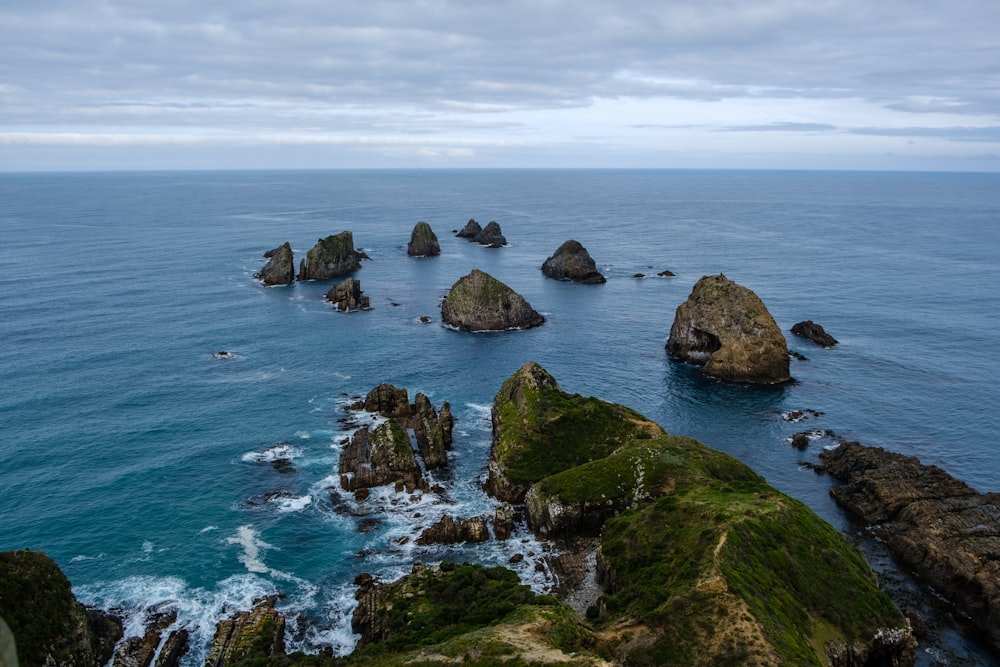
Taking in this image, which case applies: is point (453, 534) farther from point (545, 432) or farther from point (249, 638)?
point (249, 638)

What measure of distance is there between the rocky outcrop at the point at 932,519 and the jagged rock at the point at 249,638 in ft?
174

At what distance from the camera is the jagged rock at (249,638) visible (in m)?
47.0

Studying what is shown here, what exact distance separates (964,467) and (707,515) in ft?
132

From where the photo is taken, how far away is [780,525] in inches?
2115

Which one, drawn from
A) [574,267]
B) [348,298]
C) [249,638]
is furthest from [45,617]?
[574,267]

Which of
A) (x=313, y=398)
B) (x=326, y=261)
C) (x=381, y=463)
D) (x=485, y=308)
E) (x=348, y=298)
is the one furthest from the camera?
(x=326, y=261)

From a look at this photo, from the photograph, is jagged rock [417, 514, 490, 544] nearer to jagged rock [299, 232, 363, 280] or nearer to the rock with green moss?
the rock with green moss

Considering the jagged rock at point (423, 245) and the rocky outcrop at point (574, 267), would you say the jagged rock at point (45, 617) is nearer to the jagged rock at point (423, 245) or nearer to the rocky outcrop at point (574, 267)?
the rocky outcrop at point (574, 267)

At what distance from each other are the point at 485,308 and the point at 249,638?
269 ft

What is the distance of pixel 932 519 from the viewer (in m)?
60.6

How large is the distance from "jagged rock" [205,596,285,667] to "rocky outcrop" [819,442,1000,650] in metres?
52.9

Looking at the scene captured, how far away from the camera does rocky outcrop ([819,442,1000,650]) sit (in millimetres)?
52938

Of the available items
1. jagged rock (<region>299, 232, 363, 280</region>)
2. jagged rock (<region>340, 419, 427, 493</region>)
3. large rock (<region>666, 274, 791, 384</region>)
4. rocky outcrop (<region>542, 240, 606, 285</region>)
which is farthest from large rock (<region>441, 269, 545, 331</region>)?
jagged rock (<region>340, 419, 427, 493</region>)

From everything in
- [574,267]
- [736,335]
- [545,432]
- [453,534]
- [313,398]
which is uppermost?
[574,267]
